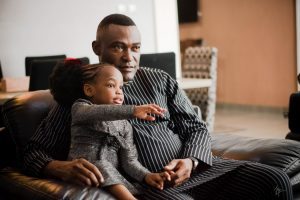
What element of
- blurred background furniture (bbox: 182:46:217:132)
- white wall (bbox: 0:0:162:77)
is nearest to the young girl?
→ blurred background furniture (bbox: 182:46:217:132)

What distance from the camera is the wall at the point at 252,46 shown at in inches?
231

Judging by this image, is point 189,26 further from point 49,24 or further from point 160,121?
point 160,121

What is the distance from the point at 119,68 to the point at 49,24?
3.09 metres

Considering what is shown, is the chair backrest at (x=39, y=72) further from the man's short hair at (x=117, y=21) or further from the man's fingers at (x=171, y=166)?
the man's fingers at (x=171, y=166)

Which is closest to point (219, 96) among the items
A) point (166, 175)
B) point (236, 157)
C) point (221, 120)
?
point (221, 120)

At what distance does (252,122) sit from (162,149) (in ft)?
13.5

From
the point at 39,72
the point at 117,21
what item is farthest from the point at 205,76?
the point at 117,21

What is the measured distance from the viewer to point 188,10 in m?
7.28

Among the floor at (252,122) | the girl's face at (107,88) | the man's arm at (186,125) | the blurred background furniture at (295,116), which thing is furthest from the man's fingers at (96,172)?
the floor at (252,122)

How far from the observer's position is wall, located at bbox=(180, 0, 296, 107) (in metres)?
5.88

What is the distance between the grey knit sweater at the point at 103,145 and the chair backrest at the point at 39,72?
1675 mm

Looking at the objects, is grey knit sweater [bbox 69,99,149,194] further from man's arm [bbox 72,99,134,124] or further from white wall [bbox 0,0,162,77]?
white wall [bbox 0,0,162,77]

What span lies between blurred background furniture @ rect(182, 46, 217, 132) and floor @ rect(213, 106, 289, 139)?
2.00ft

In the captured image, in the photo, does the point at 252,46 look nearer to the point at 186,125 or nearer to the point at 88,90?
the point at 186,125
